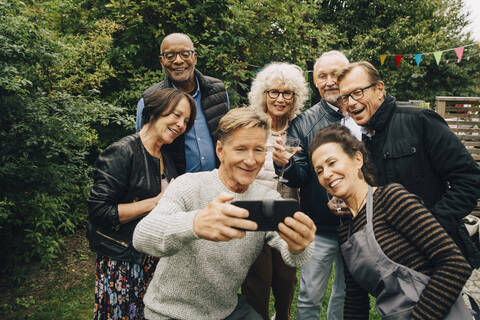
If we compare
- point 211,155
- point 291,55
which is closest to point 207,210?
point 211,155

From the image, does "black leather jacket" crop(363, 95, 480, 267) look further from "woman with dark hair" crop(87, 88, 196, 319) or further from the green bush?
the green bush

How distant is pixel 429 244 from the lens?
1614mm

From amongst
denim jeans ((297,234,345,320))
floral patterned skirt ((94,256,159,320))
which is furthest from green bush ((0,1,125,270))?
denim jeans ((297,234,345,320))

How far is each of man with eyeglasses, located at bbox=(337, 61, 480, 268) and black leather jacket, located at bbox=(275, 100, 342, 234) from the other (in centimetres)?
51

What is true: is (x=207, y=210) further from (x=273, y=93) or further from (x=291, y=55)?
(x=291, y=55)

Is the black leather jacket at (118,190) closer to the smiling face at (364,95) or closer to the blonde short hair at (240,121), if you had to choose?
the blonde short hair at (240,121)

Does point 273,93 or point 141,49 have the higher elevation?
point 141,49

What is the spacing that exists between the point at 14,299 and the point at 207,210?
4169mm

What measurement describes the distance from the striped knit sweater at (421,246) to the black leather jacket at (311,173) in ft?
2.60

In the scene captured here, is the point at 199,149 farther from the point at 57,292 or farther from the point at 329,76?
the point at 57,292

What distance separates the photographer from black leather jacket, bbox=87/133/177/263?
2.16 metres

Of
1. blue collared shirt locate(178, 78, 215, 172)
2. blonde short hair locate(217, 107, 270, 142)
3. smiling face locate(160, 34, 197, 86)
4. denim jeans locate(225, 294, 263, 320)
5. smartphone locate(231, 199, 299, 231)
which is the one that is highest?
smiling face locate(160, 34, 197, 86)

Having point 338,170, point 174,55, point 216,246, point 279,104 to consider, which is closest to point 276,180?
point 279,104

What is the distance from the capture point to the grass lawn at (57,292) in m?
3.82
